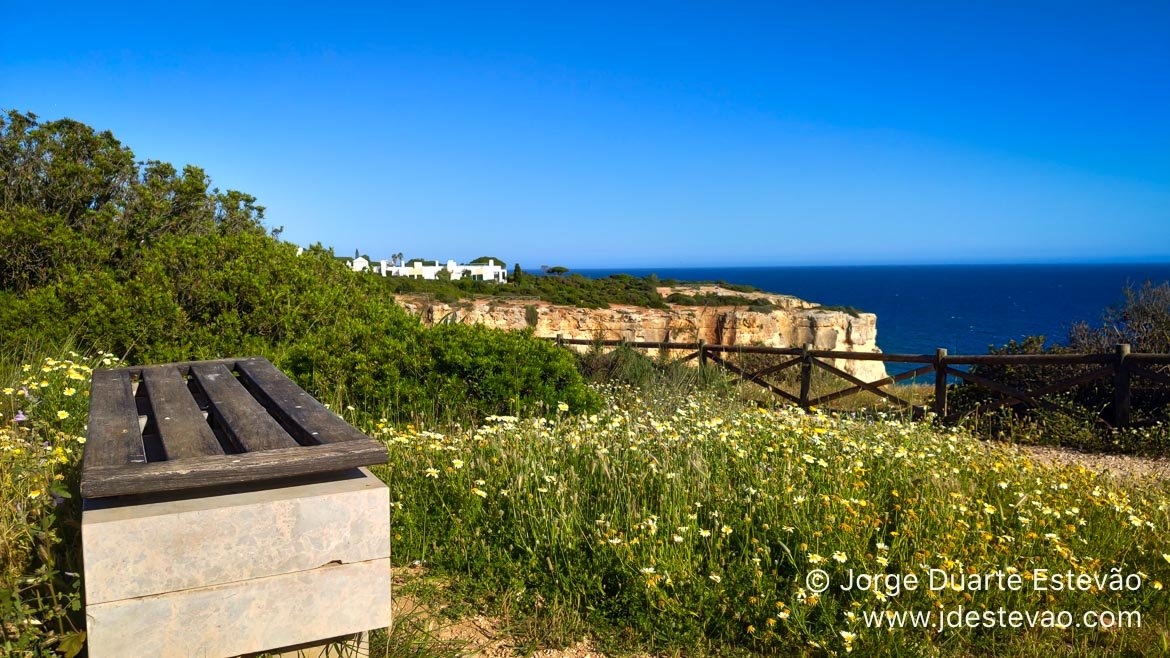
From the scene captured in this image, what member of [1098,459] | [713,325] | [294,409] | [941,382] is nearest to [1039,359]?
[941,382]

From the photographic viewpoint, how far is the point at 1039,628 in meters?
3.07

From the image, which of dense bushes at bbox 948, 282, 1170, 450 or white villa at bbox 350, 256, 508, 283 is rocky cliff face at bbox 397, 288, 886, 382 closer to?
dense bushes at bbox 948, 282, 1170, 450

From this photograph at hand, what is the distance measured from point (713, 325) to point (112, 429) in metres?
20.4

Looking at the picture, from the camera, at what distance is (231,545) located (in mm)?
2119

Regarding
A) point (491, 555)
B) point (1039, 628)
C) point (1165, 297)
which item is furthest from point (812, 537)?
point (1165, 297)

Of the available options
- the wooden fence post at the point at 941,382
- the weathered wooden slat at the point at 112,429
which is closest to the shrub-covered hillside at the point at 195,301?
the weathered wooden slat at the point at 112,429

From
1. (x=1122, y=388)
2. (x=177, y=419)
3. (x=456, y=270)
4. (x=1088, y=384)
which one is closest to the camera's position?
(x=177, y=419)

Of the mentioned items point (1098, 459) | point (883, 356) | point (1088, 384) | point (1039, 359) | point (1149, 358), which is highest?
point (1149, 358)

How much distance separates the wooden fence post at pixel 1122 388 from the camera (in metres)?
8.66

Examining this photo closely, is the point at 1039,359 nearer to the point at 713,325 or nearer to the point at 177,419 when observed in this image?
the point at 177,419

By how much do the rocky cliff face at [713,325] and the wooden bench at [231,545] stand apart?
17.9 meters

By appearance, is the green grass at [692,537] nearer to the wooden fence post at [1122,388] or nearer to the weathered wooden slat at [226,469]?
the weathered wooden slat at [226,469]

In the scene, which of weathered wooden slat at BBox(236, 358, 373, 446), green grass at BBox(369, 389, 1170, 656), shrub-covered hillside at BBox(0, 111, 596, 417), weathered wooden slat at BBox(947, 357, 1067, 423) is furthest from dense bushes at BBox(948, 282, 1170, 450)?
weathered wooden slat at BBox(236, 358, 373, 446)

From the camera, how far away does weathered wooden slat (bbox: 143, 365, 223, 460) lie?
7.95 feet
